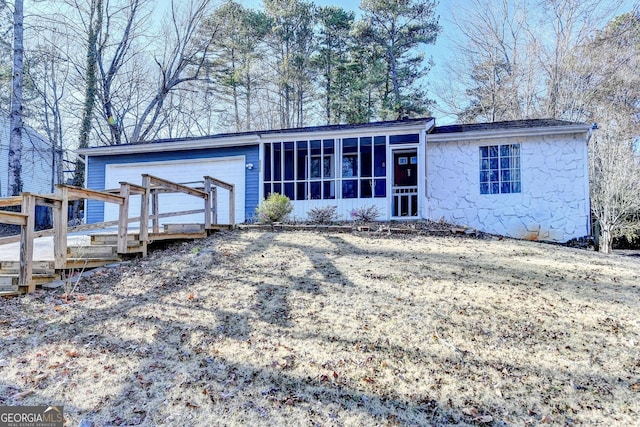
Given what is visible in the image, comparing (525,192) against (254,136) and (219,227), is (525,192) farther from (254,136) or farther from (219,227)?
(219,227)

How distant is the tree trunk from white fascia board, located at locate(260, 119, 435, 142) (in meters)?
6.79

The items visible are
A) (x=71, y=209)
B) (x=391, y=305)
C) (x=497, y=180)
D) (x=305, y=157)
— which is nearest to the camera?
(x=391, y=305)

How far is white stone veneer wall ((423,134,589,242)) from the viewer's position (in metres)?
9.64

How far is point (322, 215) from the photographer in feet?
30.4

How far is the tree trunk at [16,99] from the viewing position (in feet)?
33.2

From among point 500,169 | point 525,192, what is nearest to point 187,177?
point 500,169

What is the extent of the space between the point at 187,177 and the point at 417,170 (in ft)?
22.5

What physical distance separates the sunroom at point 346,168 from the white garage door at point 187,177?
896 millimetres

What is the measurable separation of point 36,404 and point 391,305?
3012 mm

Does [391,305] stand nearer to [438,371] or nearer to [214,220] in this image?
[438,371]

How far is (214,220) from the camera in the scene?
26.3ft

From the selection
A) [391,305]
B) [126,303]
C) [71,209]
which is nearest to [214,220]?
[126,303]

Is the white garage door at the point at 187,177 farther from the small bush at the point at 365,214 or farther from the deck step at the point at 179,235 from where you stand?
the deck step at the point at 179,235

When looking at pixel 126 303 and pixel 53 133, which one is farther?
pixel 53 133
